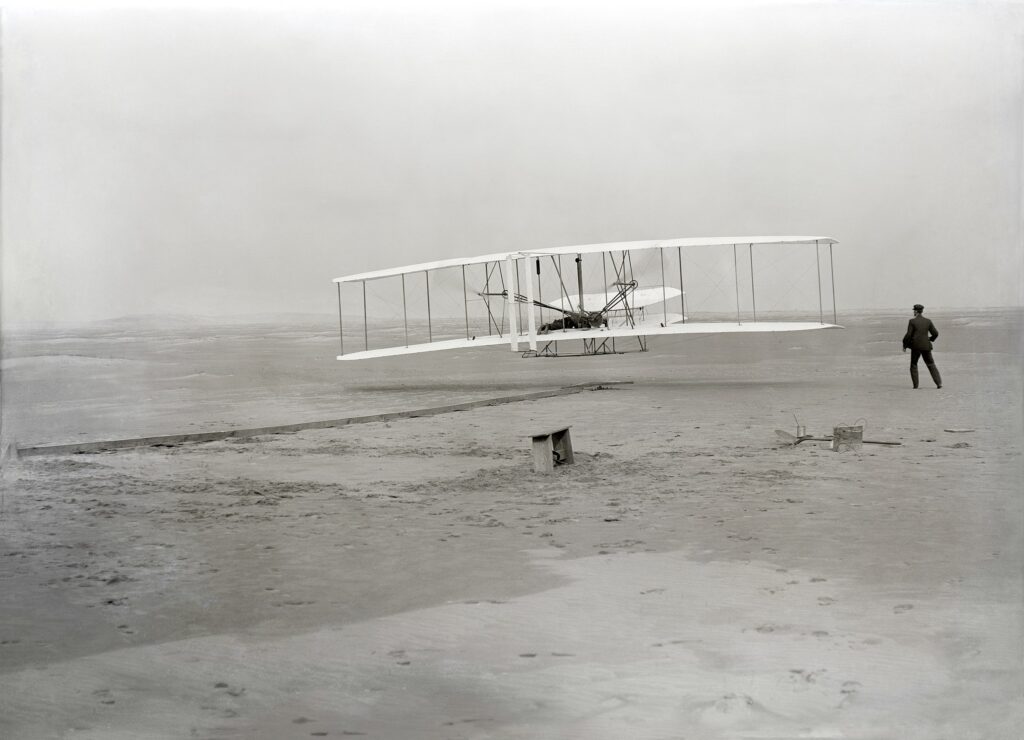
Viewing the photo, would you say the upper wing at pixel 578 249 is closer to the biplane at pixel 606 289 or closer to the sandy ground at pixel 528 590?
the biplane at pixel 606 289

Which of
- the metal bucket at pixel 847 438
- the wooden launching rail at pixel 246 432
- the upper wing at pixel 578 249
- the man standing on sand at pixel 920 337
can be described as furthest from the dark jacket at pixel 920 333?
the wooden launching rail at pixel 246 432

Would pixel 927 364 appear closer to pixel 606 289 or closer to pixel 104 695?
pixel 606 289

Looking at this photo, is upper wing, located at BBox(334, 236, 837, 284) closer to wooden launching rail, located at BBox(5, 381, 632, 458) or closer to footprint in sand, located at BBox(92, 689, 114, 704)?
wooden launching rail, located at BBox(5, 381, 632, 458)

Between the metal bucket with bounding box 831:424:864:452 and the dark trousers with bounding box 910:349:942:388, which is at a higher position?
the dark trousers with bounding box 910:349:942:388

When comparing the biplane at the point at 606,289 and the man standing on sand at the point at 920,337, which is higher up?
the biplane at the point at 606,289

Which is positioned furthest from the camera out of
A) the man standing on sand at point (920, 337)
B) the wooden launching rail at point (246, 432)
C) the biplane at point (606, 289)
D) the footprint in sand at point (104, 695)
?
the biplane at point (606, 289)

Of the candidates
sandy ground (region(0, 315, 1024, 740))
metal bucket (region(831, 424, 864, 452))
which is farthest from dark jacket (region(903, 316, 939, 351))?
metal bucket (region(831, 424, 864, 452))

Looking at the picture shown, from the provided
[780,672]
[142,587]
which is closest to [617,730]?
[780,672]

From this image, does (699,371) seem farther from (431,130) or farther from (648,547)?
(648,547)
